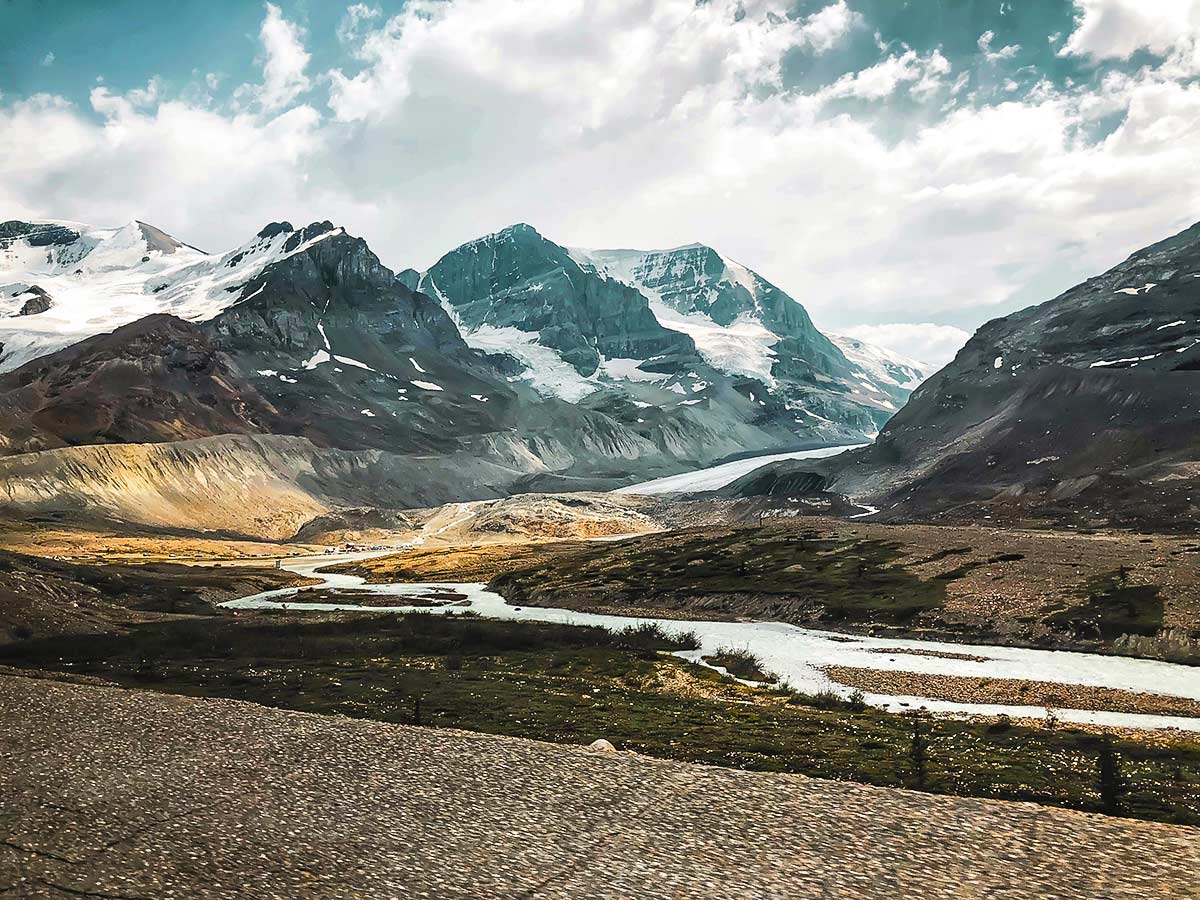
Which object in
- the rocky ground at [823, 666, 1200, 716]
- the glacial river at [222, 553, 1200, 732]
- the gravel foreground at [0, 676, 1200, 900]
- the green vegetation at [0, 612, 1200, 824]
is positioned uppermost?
the gravel foreground at [0, 676, 1200, 900]

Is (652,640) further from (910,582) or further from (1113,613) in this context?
(1113,613)

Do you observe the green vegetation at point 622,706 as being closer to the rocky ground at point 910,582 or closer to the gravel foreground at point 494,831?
the gravel foreground at point 494,831

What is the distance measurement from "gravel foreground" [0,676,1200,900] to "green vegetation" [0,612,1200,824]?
340 cm

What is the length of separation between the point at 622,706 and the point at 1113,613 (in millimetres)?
59825

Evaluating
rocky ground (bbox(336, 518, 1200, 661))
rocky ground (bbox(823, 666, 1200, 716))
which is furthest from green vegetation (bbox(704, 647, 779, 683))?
rocky ground (bbox(336, 518, 1200, 661))

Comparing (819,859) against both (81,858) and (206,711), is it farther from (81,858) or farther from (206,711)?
(206,711)

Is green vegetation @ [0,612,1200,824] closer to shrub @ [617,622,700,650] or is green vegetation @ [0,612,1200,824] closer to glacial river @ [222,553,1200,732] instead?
shrub @ [617,622,700,650]

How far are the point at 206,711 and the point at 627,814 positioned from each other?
21.2 metres

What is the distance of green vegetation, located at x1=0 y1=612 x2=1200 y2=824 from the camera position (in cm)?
2839

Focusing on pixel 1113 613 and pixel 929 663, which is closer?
pixel 929 663

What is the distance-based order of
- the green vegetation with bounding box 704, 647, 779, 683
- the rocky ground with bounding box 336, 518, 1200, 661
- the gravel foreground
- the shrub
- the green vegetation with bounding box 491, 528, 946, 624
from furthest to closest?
the green vegetation with bounding box 491, 528, 946, 624
the rocky ground with bounding box 336, 518, 1200, 661
the shrub
the green vegetation with bounding box 704, 647, 779, 683
the gravel foreground

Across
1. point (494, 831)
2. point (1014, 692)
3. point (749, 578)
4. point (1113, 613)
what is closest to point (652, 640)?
point (1014, 692)

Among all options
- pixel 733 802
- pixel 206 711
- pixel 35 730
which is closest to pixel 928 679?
pixel 733 802

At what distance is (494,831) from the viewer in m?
21.1
